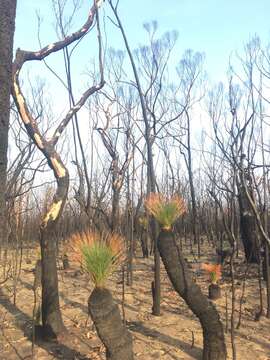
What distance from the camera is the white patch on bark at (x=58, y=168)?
4.49 meters

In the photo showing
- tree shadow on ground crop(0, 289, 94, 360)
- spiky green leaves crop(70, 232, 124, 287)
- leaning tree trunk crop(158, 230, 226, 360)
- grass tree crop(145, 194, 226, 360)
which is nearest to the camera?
spiky green leaves crop(70, 232, 124, 287)

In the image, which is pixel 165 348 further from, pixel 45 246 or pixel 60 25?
pixel 60 25

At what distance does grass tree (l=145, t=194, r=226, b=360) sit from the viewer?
3422 mm

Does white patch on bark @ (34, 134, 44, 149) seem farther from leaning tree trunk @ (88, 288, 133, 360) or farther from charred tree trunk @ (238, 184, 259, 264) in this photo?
charred tree trunk @ (238, 184, 259, 264)

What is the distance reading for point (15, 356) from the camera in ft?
13.9

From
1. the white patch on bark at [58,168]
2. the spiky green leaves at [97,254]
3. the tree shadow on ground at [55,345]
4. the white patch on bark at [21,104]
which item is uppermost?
the white patch on bark at [21,104]

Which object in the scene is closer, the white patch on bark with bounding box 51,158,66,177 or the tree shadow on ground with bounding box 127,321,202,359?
the tree shadow on ground with bounding box 127,321,202,359

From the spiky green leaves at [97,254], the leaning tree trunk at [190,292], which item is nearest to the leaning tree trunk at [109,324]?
the spiky green leaves at [97,254]

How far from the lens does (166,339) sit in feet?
15.0

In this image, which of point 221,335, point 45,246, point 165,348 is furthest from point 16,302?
point 221,335

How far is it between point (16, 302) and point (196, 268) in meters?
4.38

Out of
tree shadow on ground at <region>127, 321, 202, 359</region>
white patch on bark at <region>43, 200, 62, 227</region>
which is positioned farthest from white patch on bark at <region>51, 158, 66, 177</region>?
tree shadow on ground at <region>127, 321, 202, 359</region>

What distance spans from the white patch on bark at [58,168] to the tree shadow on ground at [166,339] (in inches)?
79.3

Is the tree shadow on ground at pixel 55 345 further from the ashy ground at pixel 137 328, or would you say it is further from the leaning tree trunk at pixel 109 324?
the leaning tree trunk at pixel 109 324
